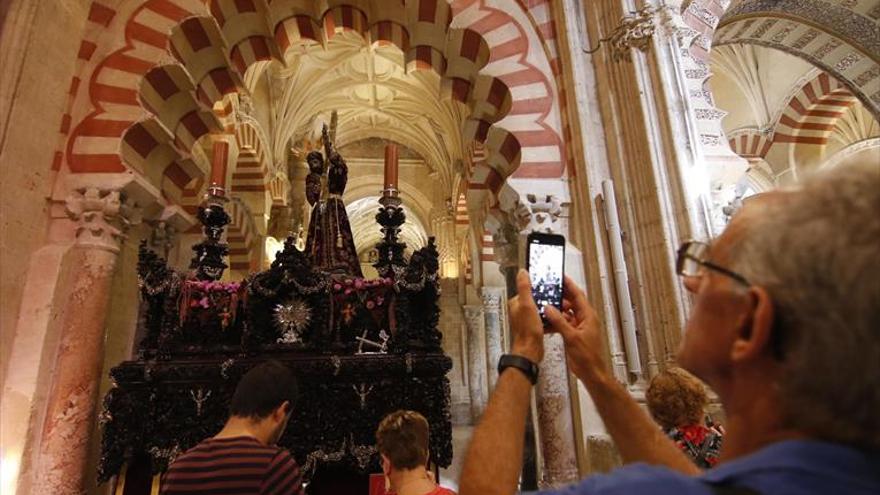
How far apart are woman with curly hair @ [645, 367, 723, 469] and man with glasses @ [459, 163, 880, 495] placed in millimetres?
1277

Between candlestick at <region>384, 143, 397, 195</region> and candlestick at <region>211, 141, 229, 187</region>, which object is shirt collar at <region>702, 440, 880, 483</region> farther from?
candlestick at <region>211, 141, 229, 187</region>

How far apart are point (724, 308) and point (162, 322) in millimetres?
3305

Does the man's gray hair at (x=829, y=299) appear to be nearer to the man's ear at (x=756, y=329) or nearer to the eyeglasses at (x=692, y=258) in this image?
the man's ear at (x=756, y=329)

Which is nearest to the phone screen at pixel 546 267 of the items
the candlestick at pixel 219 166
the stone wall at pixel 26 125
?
the candlestick at pixel 219 166

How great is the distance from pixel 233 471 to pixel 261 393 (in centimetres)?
24

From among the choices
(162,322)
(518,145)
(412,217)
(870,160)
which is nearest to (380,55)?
(412,217)

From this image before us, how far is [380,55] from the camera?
1082cm

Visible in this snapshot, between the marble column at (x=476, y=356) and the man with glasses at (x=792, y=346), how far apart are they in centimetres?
936

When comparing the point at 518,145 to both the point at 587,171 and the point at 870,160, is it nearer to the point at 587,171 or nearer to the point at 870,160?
the point at 587,171

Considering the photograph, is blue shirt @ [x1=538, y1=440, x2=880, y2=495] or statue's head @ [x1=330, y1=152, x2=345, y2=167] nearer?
blue shirt @ [x1=538, y1=440, x2=880, y2=495]

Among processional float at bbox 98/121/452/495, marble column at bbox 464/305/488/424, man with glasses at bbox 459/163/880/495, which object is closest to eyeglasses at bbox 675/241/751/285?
man with glasses at bbox 459/163/880/495

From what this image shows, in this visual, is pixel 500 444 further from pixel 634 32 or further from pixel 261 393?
pixel 634 32

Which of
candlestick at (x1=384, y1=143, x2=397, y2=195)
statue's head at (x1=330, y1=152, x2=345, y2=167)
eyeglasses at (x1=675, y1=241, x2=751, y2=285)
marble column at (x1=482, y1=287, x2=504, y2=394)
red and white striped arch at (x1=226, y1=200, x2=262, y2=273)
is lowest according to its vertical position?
eyeglasses at (x1=675, y1=241, x2=751, y2=285)

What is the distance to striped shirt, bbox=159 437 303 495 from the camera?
127 cm
